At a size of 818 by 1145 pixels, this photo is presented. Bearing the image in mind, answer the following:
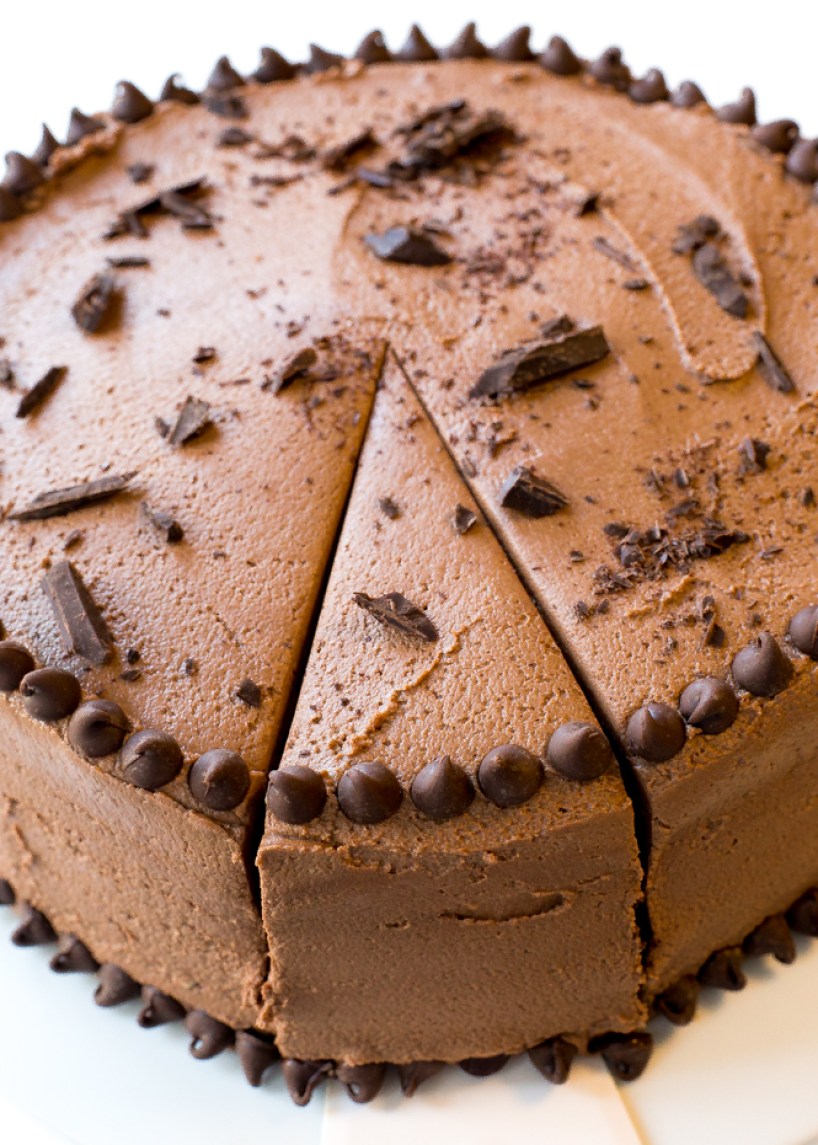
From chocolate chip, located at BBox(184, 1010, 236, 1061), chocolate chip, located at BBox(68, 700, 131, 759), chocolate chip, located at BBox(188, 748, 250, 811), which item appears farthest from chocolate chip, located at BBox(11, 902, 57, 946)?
chocolate chip, located at BBox(188, 748, 250, 811)

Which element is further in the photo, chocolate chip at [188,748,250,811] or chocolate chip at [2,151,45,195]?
chocolate chip at [2,151,45,195]

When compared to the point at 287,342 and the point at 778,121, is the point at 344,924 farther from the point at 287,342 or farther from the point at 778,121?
the point at 778,121

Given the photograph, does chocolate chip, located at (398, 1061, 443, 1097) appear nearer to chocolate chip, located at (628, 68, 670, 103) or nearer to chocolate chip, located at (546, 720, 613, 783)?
chocolate chip, located at (546, 720, 613, 783)

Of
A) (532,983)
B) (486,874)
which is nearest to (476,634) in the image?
(486,874)

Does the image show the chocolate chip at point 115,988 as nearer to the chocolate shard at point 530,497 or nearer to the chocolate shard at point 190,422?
the chocolate shard at point 190,422

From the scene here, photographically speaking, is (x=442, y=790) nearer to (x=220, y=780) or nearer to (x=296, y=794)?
(x=296, y=794)

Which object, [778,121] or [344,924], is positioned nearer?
[344,924]

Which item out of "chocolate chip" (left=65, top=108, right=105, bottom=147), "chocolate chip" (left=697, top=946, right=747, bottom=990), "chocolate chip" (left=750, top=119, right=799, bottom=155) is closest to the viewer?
"chocolate chip" (left=697, top=946, right=747, bottom=990)

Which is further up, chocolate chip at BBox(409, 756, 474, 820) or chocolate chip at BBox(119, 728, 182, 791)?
chocolate chip at BBox(119, 728, 182, 791)
